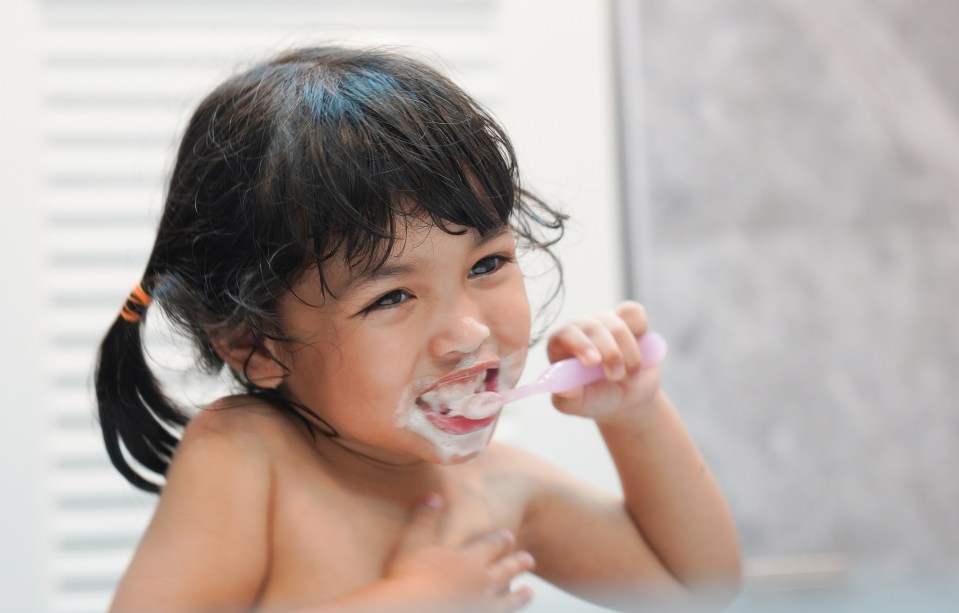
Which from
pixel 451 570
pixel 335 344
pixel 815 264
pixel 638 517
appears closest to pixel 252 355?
pixel 335 344

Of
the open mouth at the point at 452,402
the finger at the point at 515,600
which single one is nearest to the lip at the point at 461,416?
the open mouth at the point at 452,402

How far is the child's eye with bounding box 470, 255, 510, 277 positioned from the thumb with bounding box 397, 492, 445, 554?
0.16 metres

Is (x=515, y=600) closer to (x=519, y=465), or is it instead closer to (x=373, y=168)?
(x=519, y=465)

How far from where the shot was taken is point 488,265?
2.03 ft

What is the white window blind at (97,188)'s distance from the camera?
3.55 feet

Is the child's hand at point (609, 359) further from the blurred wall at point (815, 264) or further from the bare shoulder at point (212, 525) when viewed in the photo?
the blurred wall at point (815, 264)

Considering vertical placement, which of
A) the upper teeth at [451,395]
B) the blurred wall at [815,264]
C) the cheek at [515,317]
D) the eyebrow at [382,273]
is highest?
the eyebrow at [382,273]

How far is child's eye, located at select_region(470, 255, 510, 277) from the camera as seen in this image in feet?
2.00

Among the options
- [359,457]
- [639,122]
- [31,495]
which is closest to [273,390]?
[359,457]

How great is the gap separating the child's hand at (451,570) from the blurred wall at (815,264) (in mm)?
605

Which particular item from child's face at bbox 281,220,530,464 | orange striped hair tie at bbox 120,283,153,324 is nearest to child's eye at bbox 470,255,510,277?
child's face at bbox 281,220,530,464

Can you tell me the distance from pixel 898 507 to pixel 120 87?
3.44ft

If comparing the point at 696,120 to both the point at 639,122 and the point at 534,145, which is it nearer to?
the point at 639,122

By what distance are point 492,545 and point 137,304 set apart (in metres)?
0.27
